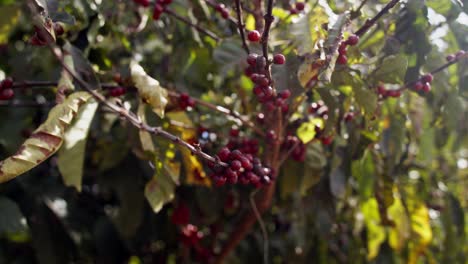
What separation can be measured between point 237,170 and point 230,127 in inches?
27.7

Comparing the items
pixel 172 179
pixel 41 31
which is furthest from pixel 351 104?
pixel 41 31

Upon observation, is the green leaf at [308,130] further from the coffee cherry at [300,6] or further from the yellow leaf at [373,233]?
the yellow leaf at [373,233]

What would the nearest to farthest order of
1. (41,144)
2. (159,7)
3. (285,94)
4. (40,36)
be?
1. (41,144)
2. (40,36)
3. (285,94)
4. (159,7)

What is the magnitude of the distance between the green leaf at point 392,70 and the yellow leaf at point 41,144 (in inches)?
29.2

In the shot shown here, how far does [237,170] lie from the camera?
1.08m

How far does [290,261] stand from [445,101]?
92 cm

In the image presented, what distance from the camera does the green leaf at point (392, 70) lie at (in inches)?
52.9

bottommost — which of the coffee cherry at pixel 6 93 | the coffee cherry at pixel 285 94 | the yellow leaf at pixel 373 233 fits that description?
the yellow leaf at pixel 373 233

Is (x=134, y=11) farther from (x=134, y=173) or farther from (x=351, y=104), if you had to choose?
(x=351, y=104)

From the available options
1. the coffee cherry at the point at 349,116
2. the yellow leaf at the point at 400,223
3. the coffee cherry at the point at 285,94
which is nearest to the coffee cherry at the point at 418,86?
the coffee cherry at the point at 349,116

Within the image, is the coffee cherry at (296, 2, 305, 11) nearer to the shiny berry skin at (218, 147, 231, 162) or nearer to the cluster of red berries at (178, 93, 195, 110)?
the cluster of red berries at (178, 93, 195, 110)

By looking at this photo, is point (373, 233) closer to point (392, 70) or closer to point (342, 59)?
point (392, 70)

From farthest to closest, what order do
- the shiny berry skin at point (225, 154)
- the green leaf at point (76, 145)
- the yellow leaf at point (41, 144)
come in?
the green leaf at point (76, 145) → the shiny berry skin at point (225, 154) → the yellow leaf at point (41, 144)

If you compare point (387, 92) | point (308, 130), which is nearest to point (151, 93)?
point (308, 130)
